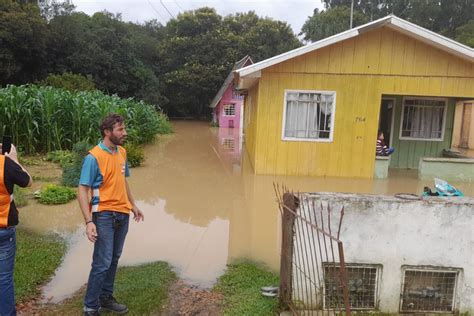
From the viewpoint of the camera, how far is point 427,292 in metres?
3.60

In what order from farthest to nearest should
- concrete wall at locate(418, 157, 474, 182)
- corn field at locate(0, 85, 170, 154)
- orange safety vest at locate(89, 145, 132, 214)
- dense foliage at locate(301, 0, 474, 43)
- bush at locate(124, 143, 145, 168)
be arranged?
dense foliage at locate(301, 0, 474, 43)
bush at locate(124, 143, 145, 168)
corn field at locate(0, 85, 170, 154)
concrete wall at locate(418, 157, 474, 182)
orange safety vest at locate(89, 145, 132, 214)

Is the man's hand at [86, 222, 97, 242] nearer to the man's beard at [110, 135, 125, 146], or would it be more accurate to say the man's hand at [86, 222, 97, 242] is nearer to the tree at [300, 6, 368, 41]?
the man's beard at [110, 135, 125, 146]

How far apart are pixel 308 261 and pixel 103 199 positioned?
183 cm

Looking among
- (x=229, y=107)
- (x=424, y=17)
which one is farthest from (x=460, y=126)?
(x=424, y=17)

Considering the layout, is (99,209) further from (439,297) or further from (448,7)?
(448,7)

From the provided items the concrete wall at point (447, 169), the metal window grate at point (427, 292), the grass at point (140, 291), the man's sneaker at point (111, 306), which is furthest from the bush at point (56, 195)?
the concrete wall at point (447, 169)

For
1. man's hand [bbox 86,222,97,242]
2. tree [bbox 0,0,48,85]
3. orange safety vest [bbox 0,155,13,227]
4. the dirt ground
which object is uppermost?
tree [bbox 0,0,48,85]

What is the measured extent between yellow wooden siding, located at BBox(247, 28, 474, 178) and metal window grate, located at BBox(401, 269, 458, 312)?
7.33 metres

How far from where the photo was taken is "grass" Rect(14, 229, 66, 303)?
162 inches

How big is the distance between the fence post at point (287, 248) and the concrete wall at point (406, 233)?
0.28m

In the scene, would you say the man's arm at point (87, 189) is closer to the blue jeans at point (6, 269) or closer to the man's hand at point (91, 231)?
the man's hand at point (91, 231)

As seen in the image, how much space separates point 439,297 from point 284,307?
1.39 meters

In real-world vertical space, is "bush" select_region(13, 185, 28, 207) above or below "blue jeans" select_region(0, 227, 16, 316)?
below

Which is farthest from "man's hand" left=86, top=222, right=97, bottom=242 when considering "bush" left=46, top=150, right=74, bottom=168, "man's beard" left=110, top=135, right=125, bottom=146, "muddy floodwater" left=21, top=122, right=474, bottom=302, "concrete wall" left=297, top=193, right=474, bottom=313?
"bush" left=46, top=150, right=74, bottom=168
